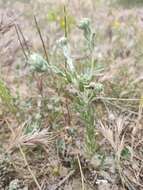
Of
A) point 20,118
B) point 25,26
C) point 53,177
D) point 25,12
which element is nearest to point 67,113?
point 20,118

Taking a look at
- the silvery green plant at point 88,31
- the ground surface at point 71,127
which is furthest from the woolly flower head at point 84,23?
the ground surface at point 71,127

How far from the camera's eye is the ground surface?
4.88 feet

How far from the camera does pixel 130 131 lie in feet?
5.47

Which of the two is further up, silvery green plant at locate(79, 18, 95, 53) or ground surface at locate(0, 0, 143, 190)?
silvery green plant at locate(79, 18, 95, 53)

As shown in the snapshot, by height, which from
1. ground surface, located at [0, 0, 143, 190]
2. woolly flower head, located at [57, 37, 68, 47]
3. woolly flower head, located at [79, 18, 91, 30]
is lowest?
ground surface, located at [0, 0, 143, 190]

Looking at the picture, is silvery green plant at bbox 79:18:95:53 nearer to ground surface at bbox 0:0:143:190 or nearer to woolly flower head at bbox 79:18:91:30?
woolly flower head at bbox 79:18:91:30

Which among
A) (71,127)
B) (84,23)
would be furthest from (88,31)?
(71,127)

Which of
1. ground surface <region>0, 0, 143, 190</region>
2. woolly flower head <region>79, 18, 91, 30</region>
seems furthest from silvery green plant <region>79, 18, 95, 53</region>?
ground surface <region>0, 0, 143, 190</region>

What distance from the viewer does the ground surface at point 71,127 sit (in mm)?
1487

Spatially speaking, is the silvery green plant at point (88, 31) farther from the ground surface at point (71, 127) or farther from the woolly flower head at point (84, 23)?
the ground surface at point (71, 127)

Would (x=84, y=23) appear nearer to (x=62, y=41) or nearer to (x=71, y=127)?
(x=62, y=41)

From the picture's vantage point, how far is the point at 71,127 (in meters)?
1.65

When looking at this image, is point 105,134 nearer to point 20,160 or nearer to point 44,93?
point 20,160

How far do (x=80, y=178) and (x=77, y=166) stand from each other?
0.16ft
